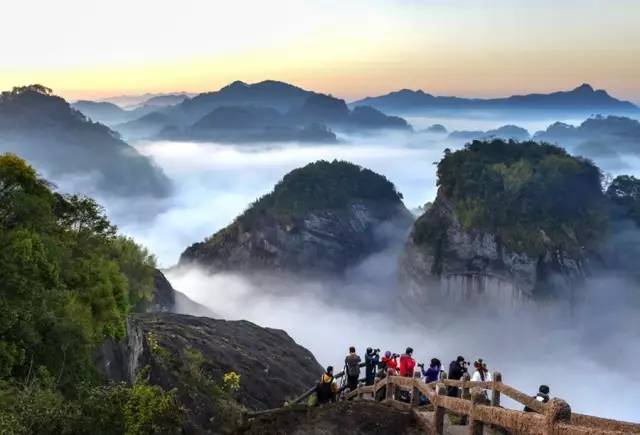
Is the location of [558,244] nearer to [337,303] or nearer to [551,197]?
[551,197]

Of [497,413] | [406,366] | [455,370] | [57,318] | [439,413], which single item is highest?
[497,413]

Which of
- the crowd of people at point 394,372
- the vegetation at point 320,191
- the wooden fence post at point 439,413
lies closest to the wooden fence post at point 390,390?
the crowd of people at point 394,372

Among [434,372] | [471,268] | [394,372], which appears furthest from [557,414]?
[471,268]

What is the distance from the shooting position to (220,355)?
87.5 ft

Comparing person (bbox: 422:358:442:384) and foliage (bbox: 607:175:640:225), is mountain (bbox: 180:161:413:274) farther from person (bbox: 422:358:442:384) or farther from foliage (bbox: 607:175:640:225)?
person (bbox: 422:358:442:384)

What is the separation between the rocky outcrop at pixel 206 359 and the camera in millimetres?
16859

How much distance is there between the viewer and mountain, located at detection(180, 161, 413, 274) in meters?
122

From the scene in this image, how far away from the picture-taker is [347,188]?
134m

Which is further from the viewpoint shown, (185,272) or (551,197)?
(185,272)

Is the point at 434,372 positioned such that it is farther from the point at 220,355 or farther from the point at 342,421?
the point at 220,355

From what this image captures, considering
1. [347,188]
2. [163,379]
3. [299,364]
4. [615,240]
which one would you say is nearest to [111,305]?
[163,379]

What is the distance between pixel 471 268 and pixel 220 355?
70.1m

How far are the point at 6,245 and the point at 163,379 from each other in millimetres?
6019

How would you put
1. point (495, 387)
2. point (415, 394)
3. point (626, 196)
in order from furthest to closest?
point (626, 196), point (415, 394), point (495, 387)
